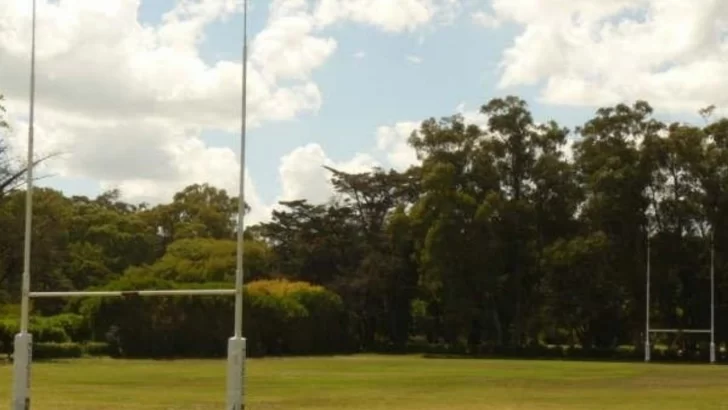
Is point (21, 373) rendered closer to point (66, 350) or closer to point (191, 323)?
point (66, 350)

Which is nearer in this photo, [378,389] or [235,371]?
[235,371]

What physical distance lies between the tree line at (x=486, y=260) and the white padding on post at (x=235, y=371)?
153 ft

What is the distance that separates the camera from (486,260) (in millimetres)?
72250

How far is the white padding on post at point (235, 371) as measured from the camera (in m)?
15.0

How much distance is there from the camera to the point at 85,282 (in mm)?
82312

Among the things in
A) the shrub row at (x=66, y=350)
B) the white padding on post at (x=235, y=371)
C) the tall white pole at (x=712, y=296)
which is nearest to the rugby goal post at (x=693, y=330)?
the tall white pole at (x=712, y=296)

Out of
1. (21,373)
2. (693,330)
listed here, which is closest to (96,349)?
(693,330)

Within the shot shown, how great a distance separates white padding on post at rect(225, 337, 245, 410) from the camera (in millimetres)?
15023

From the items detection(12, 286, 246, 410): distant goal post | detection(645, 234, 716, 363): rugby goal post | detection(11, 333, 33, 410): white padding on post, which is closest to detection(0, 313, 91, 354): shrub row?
detection(645, 234, 716, 363): rugby goal post

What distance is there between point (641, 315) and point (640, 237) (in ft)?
14.7

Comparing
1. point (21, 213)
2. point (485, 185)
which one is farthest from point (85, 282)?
point (485, 185)

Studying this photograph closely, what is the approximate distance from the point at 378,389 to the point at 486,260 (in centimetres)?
4140

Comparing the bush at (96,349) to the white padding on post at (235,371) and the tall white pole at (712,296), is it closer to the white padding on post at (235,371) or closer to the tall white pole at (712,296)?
the tall white pole at (712,296)

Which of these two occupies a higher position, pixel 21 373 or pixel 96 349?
pixel 21 373
